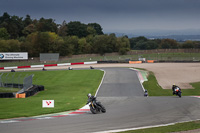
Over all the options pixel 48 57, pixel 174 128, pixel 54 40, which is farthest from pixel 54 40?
pixel 174 128

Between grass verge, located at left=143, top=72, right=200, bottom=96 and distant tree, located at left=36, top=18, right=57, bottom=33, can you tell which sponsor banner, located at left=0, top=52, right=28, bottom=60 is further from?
distant tree, located at left=36, top=18, right=57, bottom=33

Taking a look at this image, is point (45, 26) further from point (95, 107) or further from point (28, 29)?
point (95, 107)

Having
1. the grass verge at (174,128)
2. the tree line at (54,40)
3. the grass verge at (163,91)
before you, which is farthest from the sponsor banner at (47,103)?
the tree line at (54,40)

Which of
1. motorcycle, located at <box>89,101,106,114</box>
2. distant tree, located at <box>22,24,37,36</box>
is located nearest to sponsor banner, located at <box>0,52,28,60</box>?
motorcycle, located at <box>89,101,106,114</box>

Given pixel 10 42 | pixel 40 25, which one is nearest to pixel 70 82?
pixel 10 42

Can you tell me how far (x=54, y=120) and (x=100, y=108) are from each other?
3.46 meters

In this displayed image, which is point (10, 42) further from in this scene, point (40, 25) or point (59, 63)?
point (40, 25)

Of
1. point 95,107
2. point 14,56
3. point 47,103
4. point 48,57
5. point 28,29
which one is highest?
point 28,29

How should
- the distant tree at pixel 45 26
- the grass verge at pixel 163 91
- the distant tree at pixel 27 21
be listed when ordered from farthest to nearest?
the distant tree at pixel 27 21
the distant tree at pixel 45 26
the grass verge at pixel 163 91

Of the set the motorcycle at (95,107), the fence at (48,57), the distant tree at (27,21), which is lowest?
the fence at (48,57)

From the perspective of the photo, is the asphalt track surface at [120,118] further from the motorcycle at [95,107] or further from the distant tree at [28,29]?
the distant tree at [28,29]

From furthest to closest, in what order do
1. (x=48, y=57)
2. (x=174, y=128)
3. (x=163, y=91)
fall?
(x=48, y=57)
(x=163, y=91)
(x=174, y=128)

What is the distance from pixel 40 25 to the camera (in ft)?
502

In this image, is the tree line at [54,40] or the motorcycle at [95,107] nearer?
the motorcycle at [95,107]
